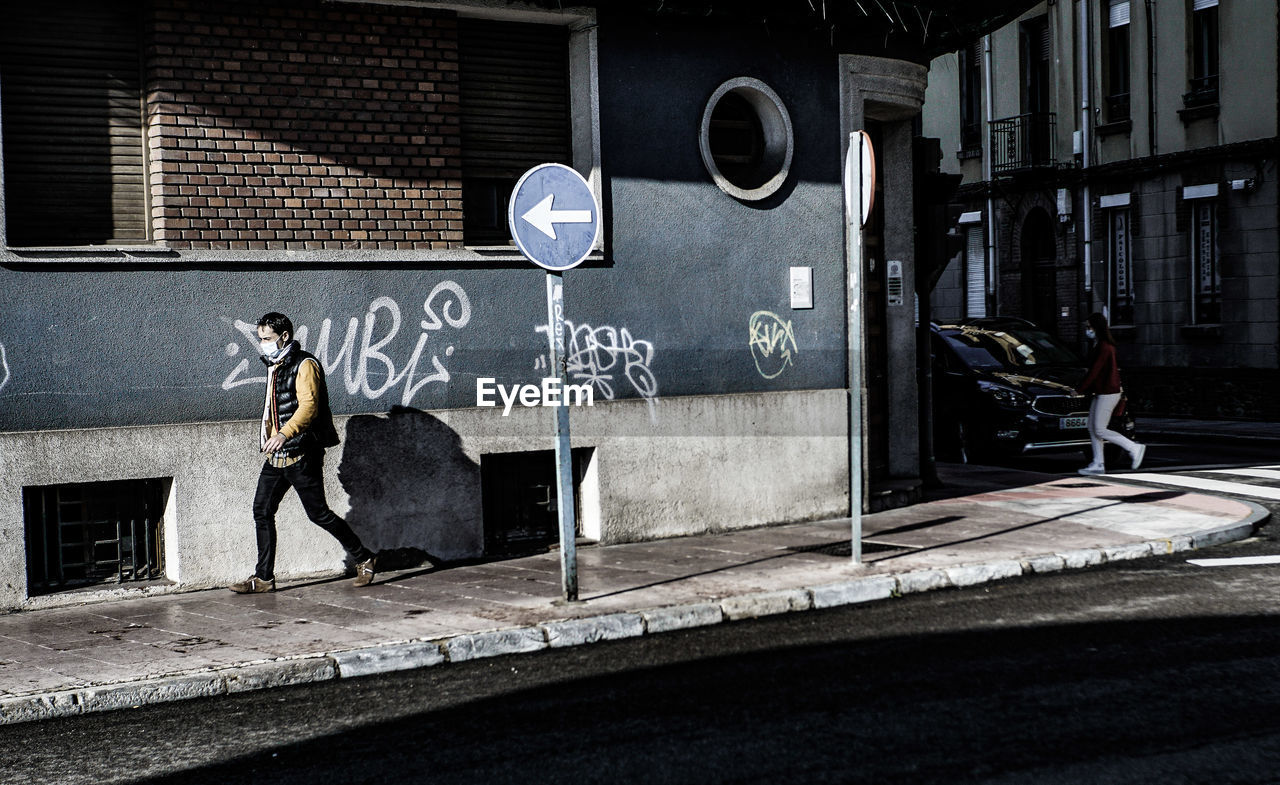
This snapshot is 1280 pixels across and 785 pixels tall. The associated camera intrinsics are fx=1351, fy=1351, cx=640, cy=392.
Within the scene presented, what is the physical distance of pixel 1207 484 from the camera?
13.8 metres

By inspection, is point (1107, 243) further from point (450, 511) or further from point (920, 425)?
point (450, 511)

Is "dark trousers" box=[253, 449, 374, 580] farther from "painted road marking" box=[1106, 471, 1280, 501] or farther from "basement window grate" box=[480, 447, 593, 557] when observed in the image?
"painted road marking" box=[1106, 471, 1280, 501]

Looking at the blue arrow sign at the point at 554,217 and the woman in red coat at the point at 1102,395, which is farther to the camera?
the woman in red coat at the point at 1102,395

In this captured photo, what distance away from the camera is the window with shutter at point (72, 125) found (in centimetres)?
875

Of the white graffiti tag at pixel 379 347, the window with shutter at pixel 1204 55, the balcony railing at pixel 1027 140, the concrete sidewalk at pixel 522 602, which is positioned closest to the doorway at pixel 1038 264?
the balcony railing at pixel 1027 140

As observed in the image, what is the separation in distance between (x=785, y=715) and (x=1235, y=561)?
5166 millimetres

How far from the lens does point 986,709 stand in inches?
220

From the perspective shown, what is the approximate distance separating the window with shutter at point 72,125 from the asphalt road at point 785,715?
3.94 meters

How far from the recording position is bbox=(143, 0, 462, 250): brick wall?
916 centimetres

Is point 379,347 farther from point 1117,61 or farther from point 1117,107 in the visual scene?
point 1117,61

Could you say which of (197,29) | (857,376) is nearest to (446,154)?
(197,29)

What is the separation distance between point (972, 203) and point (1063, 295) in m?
3.92

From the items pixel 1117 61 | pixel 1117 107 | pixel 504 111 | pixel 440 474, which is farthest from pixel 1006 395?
pixel 1117 61

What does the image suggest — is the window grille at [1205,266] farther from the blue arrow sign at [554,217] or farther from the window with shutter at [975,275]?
the blue arrow sign at [554,217]
